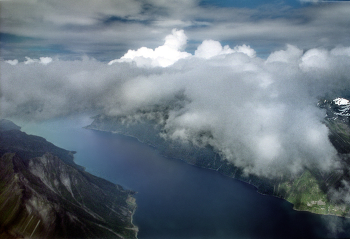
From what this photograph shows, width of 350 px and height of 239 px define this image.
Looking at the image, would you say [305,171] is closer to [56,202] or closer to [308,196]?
[308,196]

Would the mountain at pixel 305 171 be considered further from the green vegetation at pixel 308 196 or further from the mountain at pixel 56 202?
the mountain at pixel 56 202

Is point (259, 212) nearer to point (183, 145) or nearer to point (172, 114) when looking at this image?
point (183, 145)

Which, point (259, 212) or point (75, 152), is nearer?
point (259, 212)

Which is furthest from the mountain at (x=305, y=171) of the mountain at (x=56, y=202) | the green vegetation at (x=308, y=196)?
the mountain at (x=56, y=202)

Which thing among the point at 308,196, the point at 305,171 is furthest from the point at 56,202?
the point at 305,171

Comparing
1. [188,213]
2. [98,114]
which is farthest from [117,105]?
[188,213]

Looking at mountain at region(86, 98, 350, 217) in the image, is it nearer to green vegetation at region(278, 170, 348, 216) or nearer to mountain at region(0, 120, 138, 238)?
green vegetation at region(278, 170, 348, 216)
